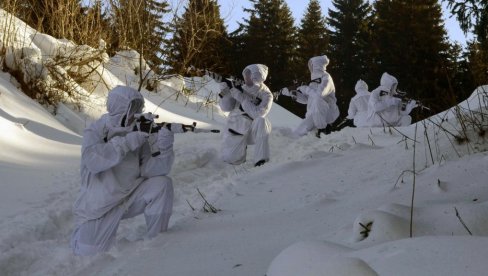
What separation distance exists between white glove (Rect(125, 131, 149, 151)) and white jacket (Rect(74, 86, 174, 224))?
0.08 ft

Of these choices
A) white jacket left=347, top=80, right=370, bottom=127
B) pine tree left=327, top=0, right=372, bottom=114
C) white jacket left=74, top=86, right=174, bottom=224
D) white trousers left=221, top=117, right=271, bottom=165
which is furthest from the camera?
pine tree left=327, top=0, right=372, bottom=114

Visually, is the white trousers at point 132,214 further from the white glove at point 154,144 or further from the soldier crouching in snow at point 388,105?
the soldier crouching in snow at point 388,105

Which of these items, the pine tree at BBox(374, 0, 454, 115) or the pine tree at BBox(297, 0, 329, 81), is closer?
the pine tree at BBox(374, 0, 454, 115)

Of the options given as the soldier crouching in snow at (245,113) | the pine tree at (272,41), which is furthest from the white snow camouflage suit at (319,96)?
the pine tree at (272,41)

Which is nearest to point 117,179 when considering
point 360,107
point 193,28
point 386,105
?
point 386,105

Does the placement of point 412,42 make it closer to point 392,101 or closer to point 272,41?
point 272,41

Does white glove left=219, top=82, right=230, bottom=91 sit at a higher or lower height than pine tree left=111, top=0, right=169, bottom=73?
lower

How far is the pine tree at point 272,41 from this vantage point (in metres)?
25.4

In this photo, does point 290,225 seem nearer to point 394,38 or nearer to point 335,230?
point 335,230

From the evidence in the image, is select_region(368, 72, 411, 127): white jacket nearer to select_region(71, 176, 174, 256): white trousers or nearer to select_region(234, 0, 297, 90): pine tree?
select_region(71, 176, 174, 256): white trousers

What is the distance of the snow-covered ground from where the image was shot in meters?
1.72

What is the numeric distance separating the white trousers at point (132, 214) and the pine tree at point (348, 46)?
20.9 meters

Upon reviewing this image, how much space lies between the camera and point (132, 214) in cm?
363

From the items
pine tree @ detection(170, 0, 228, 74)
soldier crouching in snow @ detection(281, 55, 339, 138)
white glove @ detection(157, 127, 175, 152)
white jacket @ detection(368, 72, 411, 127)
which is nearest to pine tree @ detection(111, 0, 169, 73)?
pine tree @ detection(170, 0, 228, 74)
